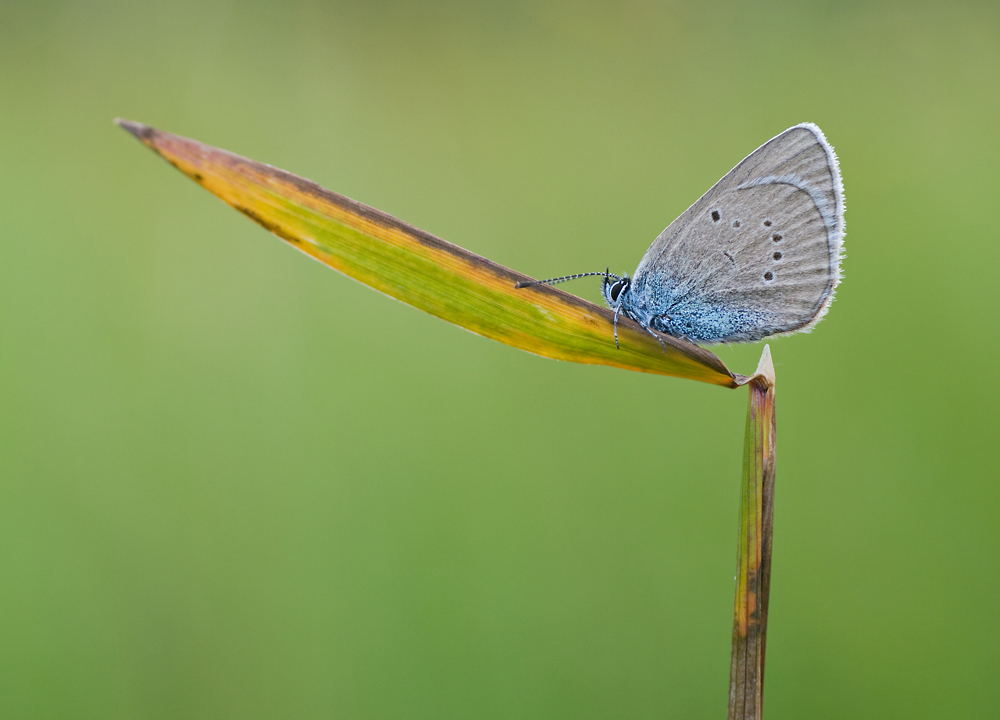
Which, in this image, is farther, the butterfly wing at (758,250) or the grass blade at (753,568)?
the butterfly wing at (758,250)

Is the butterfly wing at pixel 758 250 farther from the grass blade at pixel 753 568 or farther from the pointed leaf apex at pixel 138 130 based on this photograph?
the pointed leaf apex at pixel 138 130

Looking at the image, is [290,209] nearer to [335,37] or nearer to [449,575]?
[449,575]

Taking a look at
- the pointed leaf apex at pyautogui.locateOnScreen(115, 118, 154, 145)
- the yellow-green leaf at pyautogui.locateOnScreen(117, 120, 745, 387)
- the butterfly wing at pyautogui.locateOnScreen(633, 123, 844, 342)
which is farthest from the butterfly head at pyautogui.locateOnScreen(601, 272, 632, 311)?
the pointed leaf apex at pyautogui.locateOnScreen(115, 118, 154, 145)

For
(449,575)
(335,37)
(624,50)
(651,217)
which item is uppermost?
(624,50)

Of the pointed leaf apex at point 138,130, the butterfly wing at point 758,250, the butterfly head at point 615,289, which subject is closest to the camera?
the pointed leaf apex at point 138,130

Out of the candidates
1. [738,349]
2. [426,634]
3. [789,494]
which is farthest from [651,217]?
[426,634]

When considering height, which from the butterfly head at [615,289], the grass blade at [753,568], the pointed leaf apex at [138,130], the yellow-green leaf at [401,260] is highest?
the butterfly head at [615,289]

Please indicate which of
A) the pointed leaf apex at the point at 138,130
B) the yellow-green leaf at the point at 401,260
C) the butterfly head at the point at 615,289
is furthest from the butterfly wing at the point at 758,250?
the pointed leaf apex at the point at 138,130
